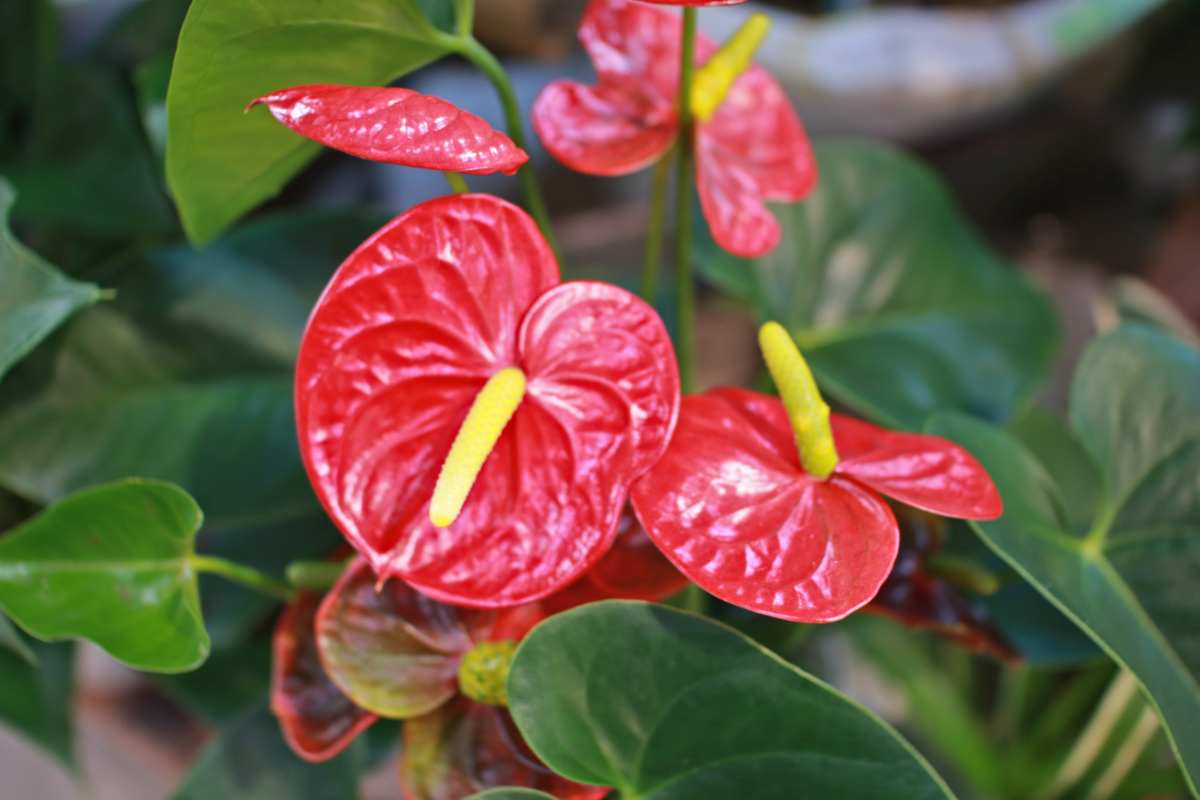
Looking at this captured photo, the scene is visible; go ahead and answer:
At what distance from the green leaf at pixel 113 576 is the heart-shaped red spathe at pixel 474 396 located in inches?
3.4

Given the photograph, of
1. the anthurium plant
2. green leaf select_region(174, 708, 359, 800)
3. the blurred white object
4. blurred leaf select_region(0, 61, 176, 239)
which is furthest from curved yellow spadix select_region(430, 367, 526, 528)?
the blurred white object

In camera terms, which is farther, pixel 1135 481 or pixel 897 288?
pixel 897 288

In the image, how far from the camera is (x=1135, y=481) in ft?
1.67

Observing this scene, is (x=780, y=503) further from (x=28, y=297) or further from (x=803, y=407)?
(x=28, y=297)

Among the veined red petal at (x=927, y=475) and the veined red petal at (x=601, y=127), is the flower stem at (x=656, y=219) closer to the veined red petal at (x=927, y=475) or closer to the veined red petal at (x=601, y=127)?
the veined red petal at (x=601, y=127)

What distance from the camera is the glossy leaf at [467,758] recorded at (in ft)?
1.42

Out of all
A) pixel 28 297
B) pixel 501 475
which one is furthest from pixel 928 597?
pixel 28 297

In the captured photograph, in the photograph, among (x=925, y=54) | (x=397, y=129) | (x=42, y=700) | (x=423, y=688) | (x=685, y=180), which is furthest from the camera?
(x=925, y=54)

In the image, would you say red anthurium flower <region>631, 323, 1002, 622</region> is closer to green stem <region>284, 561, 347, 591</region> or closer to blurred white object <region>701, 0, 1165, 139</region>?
green stem <region>284, 561, 347, 591</region>

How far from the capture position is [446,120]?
1.14 feet

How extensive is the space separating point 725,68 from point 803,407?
0.19 metres

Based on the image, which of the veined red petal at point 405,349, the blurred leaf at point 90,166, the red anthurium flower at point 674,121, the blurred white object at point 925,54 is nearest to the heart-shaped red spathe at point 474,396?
the veined red petal at point 405,349

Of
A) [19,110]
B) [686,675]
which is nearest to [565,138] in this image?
[686,675]

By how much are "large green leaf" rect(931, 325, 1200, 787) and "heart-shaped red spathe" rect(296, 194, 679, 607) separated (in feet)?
0.54
